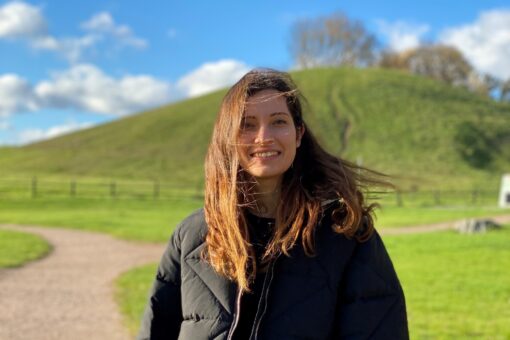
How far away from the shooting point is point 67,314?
7.85 m

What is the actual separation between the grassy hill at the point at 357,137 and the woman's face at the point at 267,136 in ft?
142

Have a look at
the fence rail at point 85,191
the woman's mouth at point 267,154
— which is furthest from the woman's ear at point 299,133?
the fence rail at point 85,191

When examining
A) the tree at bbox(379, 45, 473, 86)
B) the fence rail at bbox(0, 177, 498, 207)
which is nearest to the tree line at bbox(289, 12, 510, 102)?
the tree at bbox(379, 45, 473, 86)

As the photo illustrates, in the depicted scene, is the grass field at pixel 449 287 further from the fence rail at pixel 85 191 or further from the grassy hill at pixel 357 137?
the grassy hill at pixel 357 137

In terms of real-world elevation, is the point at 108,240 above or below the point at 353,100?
below

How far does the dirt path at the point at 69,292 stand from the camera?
278 inches

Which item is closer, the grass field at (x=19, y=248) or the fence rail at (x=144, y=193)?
the grass field at (x=19, y=248)

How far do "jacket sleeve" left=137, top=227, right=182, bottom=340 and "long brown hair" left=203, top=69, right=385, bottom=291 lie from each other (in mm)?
201

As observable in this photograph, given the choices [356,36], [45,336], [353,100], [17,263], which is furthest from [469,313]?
[356,36]

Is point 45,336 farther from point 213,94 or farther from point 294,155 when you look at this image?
point 213,94

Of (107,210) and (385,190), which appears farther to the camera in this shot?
(107,210)

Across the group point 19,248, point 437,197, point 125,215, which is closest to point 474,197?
point 437,197

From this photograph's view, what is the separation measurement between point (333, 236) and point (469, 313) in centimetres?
617

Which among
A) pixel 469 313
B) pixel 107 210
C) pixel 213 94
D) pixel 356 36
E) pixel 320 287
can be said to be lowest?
pixel 107 210
